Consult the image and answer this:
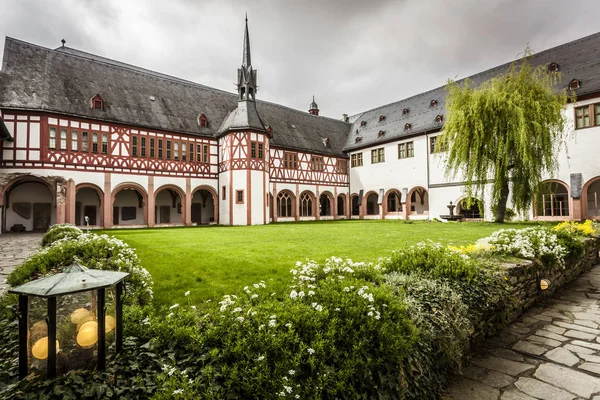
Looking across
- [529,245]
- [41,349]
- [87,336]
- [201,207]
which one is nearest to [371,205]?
[201,207]

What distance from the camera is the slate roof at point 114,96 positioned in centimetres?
1803

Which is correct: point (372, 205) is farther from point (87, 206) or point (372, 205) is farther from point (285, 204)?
point (87, 206)

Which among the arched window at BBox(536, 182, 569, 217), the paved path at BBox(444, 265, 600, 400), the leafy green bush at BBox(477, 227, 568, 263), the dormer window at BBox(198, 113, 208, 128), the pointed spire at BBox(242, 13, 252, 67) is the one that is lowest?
the paved path at BBox(444, 265, 600, 400)

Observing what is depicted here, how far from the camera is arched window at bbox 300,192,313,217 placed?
2848cm

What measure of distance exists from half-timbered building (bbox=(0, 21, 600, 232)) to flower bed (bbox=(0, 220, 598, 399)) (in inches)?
598

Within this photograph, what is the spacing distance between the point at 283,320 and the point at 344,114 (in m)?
42.9

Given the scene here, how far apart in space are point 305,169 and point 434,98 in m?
12.5

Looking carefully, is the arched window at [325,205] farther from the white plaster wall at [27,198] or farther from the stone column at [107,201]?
the white plaster wall at [27,198]

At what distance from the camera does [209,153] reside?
23.9 m

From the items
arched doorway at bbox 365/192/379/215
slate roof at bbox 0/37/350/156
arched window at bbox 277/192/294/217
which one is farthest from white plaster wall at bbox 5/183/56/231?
arched doorway at bbox 365/192/379/215

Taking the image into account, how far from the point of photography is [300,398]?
1.95 metres

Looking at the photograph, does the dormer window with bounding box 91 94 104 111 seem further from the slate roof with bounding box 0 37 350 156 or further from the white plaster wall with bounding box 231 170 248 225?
the white plaster wall with bounding box 231 170 248 225

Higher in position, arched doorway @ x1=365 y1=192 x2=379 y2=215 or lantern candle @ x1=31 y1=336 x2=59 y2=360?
arched doorway @ x1=365 y1=192 x2=379 y2=215

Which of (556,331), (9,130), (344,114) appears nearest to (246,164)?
(9,130)
